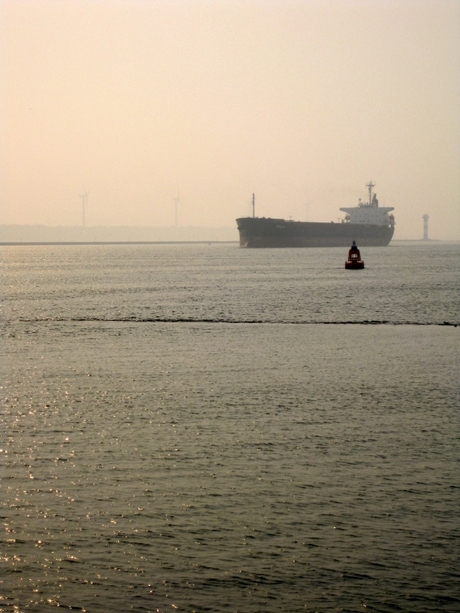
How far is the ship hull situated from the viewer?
595ft

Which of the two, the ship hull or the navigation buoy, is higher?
the ship hull

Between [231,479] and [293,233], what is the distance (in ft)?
566

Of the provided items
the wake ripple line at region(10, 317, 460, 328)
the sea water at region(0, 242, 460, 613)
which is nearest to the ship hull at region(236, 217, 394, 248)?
the wake ripple line at region(10, 317, 460, 328)

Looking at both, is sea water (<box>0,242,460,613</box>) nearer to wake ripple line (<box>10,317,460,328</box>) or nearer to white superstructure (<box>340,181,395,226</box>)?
wake ripple line (<box>10,317,460,328</box>)

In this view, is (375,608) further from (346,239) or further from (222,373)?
(346,239)

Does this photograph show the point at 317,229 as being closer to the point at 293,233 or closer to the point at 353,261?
the point at 293,233

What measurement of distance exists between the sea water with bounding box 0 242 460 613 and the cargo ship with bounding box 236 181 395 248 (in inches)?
6043

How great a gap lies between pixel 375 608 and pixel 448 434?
7.38 m

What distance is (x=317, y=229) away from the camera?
18700 centimetres

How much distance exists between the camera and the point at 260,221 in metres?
181

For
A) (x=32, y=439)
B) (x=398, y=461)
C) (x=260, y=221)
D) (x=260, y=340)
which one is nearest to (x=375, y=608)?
(x=398, y=461)

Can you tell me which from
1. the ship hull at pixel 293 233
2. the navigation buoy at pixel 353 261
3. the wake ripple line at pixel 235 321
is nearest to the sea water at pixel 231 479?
the wake ripple line at pixel 235 321

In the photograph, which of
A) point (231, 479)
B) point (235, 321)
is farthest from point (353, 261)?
point (231, 479)

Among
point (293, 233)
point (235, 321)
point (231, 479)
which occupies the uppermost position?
point (293, 233)
